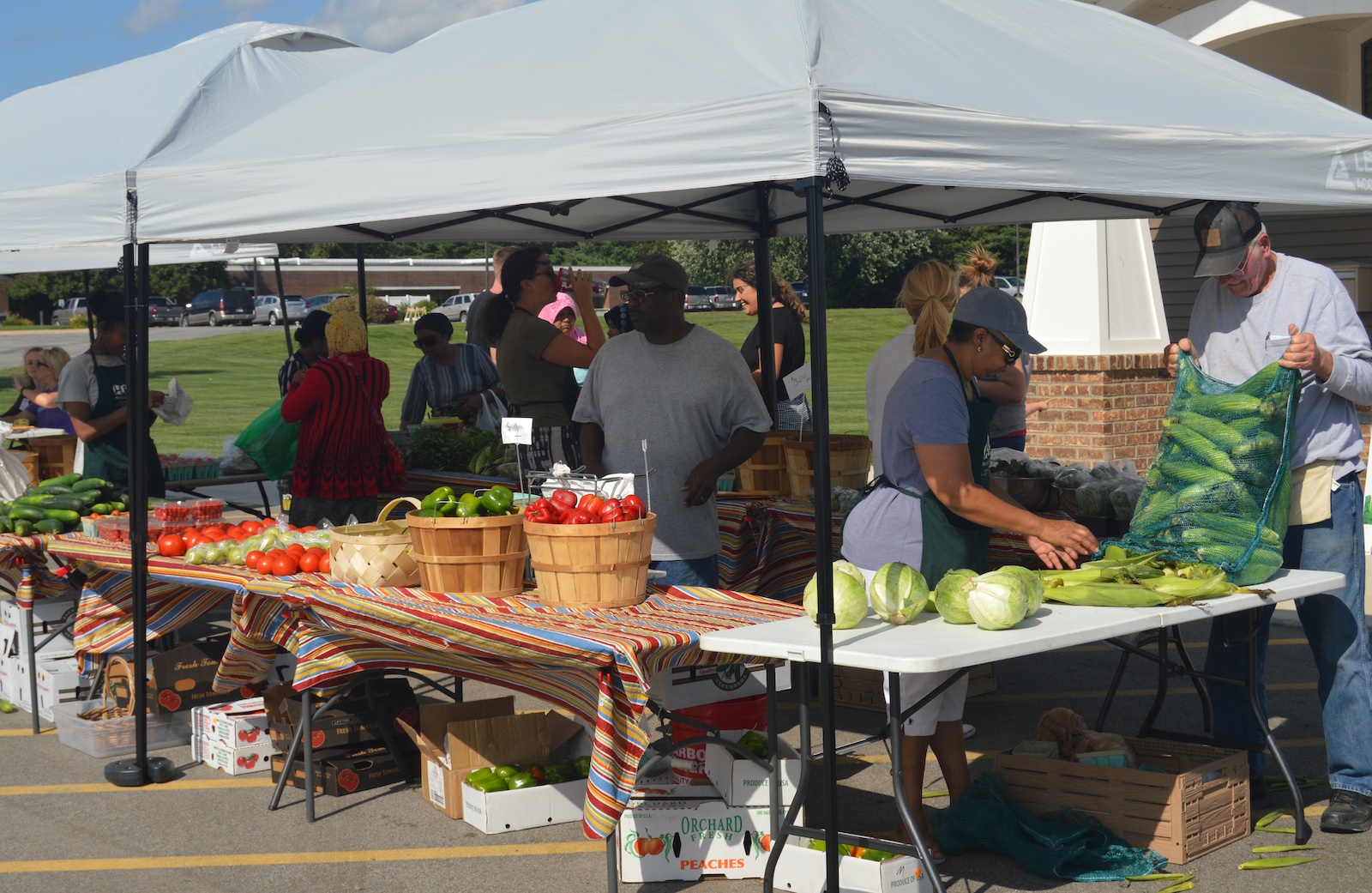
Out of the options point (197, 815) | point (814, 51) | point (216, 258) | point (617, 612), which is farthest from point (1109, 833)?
point (216, 258)

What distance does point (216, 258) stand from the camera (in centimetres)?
1063

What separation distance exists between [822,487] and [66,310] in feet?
179

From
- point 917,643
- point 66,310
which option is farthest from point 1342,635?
point 66,310

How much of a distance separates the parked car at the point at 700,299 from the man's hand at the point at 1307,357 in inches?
1722

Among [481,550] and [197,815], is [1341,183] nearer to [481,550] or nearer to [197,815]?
[481,550]

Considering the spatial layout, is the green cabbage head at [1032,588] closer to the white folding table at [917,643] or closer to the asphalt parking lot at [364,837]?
the white folding table at [917,643]

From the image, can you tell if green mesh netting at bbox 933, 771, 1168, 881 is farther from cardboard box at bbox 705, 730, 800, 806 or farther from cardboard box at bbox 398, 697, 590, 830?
cardboard box at bbox 398, 697, 590, 830

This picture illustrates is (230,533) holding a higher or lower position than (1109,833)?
higher

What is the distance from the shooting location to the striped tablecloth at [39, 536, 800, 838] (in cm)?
354

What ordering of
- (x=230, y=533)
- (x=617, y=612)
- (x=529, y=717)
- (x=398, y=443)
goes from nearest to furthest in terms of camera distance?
(x=617, y=612) → (x=529, y=717) → (x=230, y=533) → (x=398, y=443)

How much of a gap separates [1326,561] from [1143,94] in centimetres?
173

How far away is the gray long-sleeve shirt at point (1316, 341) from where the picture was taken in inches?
169

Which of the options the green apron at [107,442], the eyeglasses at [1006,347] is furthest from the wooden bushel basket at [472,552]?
the green apron at [107,442]

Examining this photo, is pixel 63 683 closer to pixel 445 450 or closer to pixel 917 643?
pixel 445 450
